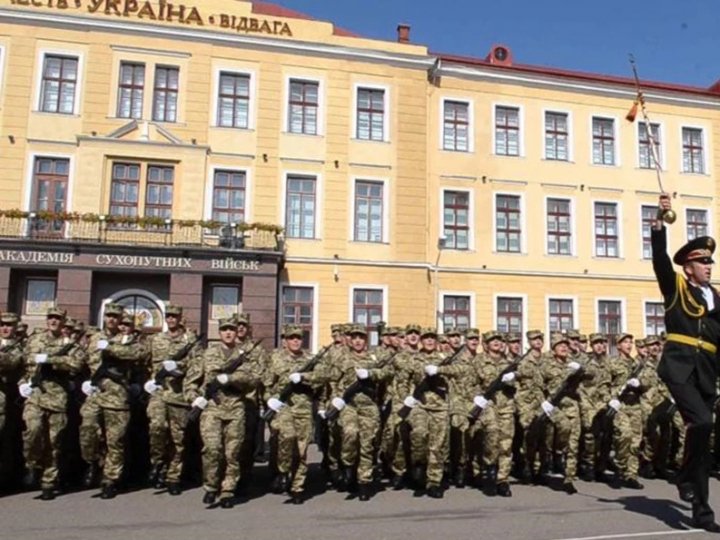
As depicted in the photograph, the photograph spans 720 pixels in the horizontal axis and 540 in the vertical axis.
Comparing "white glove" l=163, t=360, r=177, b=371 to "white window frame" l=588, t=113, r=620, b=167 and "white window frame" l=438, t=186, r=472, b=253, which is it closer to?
"white window frame" l=438, t=186, r=472, b=253

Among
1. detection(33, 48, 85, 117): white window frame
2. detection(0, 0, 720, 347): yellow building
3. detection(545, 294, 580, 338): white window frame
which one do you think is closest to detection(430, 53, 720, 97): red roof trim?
detection(0, 0, 720, 347): yellow building

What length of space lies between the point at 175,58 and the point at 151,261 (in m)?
6.58

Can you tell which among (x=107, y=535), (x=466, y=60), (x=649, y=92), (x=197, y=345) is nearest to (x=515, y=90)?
(x=466, y=60)

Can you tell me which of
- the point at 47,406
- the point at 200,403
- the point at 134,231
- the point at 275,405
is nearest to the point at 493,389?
the point at 275,405

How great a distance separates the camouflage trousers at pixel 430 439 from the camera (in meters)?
7.62

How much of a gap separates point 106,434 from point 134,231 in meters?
12.5

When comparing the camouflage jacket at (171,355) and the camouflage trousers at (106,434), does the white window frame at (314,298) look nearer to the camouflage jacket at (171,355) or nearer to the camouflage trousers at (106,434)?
the camouflage jacket at (171,355)

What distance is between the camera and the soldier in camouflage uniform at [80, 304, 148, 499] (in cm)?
A: 736

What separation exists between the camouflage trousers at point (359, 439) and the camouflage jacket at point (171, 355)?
1869mm

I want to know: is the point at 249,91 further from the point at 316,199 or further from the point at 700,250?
the point at 700,250

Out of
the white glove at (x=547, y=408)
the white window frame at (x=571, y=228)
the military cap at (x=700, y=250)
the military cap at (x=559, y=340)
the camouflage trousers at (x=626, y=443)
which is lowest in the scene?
the camouflage trousers at (x=626, y=443)

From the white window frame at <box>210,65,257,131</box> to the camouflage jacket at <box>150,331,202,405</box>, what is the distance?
13.7m

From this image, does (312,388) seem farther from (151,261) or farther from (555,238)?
(555,238)

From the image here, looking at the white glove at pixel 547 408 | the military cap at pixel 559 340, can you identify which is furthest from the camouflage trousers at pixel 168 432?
the military cap at pixel 559 340
